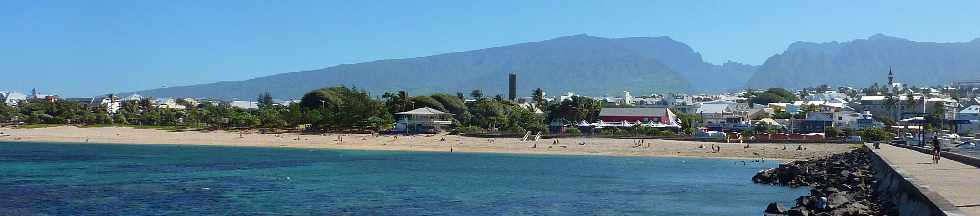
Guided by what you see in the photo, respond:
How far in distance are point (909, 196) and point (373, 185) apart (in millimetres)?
21372

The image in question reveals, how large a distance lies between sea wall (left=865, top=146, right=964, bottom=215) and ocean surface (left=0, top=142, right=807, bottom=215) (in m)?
3.34

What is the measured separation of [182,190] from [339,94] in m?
70.9

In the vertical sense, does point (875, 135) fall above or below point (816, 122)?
below

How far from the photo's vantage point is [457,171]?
45.6 metres

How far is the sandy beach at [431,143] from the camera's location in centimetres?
6231

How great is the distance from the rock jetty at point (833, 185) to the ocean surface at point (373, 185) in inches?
51.9

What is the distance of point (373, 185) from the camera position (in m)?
37.0

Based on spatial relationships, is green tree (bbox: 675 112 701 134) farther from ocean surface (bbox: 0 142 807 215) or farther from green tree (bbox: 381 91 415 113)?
green tree (bbox: 381 91 415 113)

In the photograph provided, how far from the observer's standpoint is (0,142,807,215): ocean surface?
93.8 ft

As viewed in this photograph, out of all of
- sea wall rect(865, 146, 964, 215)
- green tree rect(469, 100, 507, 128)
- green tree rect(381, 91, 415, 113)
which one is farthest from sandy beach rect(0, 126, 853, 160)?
sea wall rect(865, 146, 964, 215)

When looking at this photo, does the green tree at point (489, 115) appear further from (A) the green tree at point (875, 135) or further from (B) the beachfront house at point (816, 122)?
(A) the green tree at point (875, 135)

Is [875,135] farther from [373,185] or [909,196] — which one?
[909,196]

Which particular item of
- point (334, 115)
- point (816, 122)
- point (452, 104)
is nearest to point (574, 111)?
point (452, 104)

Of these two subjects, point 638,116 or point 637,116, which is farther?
point 637,116
